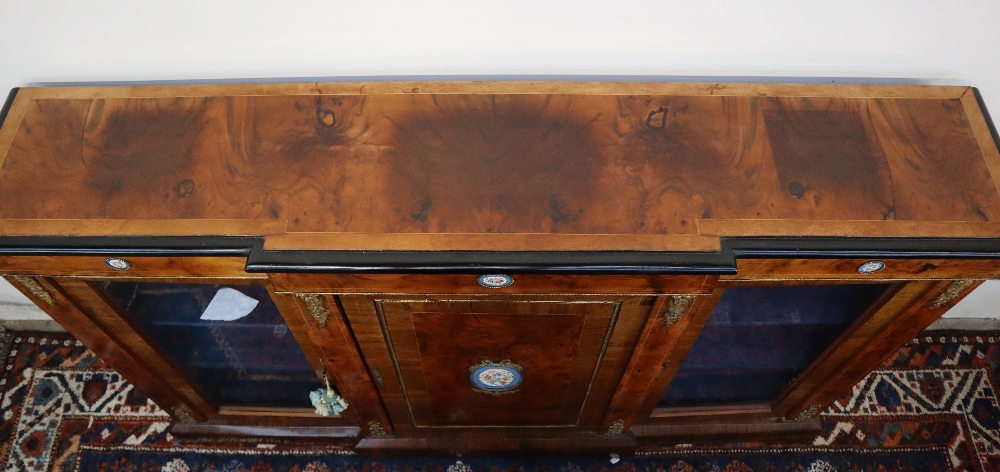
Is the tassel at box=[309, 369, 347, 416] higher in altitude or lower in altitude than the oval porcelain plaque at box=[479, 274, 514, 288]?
higher

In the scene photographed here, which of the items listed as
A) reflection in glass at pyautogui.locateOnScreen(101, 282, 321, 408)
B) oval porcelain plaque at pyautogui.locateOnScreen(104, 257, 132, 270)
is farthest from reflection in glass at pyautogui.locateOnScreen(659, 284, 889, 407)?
oval porcelain plaque at pyautogui.locateOnScreen(104, 257, 132, 270)

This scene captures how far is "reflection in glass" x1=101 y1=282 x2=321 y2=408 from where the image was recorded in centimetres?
118

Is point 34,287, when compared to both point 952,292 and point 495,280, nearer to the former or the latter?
point 495,280

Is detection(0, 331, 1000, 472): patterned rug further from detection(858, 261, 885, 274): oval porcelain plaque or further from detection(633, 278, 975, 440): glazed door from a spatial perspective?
detection(858, 261, 885, 274): oval porcelain plaque

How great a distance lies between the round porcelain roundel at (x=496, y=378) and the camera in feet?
3.94

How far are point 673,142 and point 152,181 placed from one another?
773mm

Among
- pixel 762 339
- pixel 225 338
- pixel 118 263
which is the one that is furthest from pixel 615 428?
pixel 118 263

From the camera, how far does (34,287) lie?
3.31 ft

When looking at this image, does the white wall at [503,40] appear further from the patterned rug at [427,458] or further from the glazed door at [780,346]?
the patterned rug at [427,458]

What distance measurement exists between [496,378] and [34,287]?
2.56ft

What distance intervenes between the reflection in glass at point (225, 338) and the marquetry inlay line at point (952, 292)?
115 cm

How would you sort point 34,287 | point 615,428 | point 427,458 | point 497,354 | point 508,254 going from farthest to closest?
point 427,458 < point 615,428 < point 497,354 < point 34,287 < point 508,254

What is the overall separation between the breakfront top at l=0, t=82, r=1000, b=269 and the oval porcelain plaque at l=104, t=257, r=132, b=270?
40mm

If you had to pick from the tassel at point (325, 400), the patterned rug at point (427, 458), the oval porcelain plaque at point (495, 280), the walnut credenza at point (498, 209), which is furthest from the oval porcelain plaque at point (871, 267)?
the tassel at point (325, 400)
